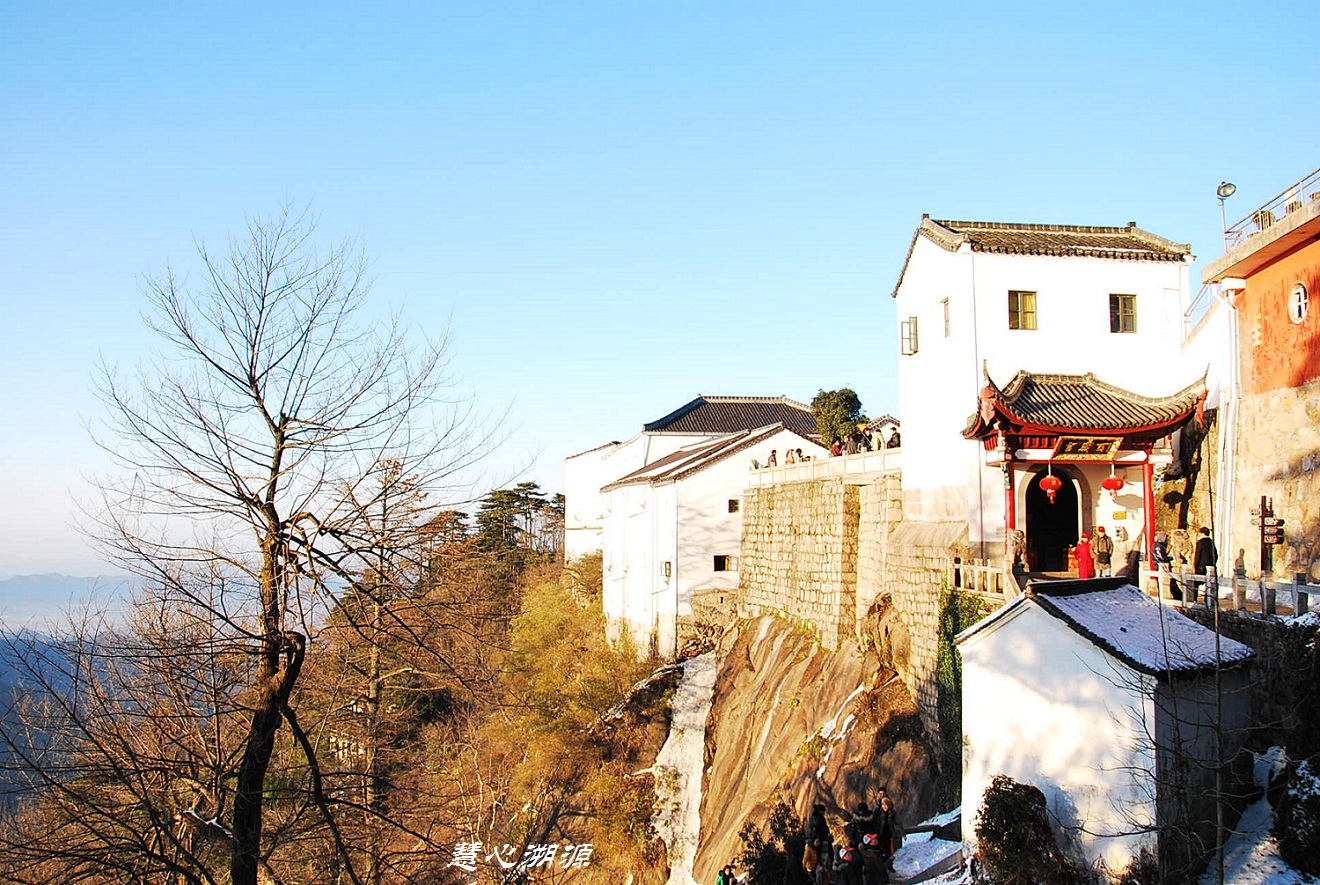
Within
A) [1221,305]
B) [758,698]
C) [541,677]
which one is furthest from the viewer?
[541,677]

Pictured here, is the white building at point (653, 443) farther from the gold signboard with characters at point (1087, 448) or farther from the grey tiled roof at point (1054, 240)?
the gold signboard with characters at point (1087, 448)

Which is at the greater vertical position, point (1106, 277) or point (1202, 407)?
point (1106, 277)

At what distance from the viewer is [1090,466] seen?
1717 cm

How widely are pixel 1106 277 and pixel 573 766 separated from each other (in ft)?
59.3

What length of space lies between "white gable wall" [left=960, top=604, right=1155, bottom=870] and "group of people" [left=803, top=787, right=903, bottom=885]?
1.25 metres

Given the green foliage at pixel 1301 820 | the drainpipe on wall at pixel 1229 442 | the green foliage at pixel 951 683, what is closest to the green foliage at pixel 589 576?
the green foliage at pixel 951 683

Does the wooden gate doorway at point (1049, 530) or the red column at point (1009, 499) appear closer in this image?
the red column at point (1009, 499)

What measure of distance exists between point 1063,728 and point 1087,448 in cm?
682

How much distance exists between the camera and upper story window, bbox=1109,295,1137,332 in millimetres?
17609

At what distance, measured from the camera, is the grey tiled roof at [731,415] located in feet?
143

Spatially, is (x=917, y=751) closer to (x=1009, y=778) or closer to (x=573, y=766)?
(x=1009, y=778)

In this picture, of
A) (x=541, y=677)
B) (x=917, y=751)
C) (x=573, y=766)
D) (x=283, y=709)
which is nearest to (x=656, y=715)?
(x=573, y=766)

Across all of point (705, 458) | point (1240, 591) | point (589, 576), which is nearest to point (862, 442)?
point (705, 458)

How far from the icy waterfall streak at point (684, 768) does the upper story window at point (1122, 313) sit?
562 inches
